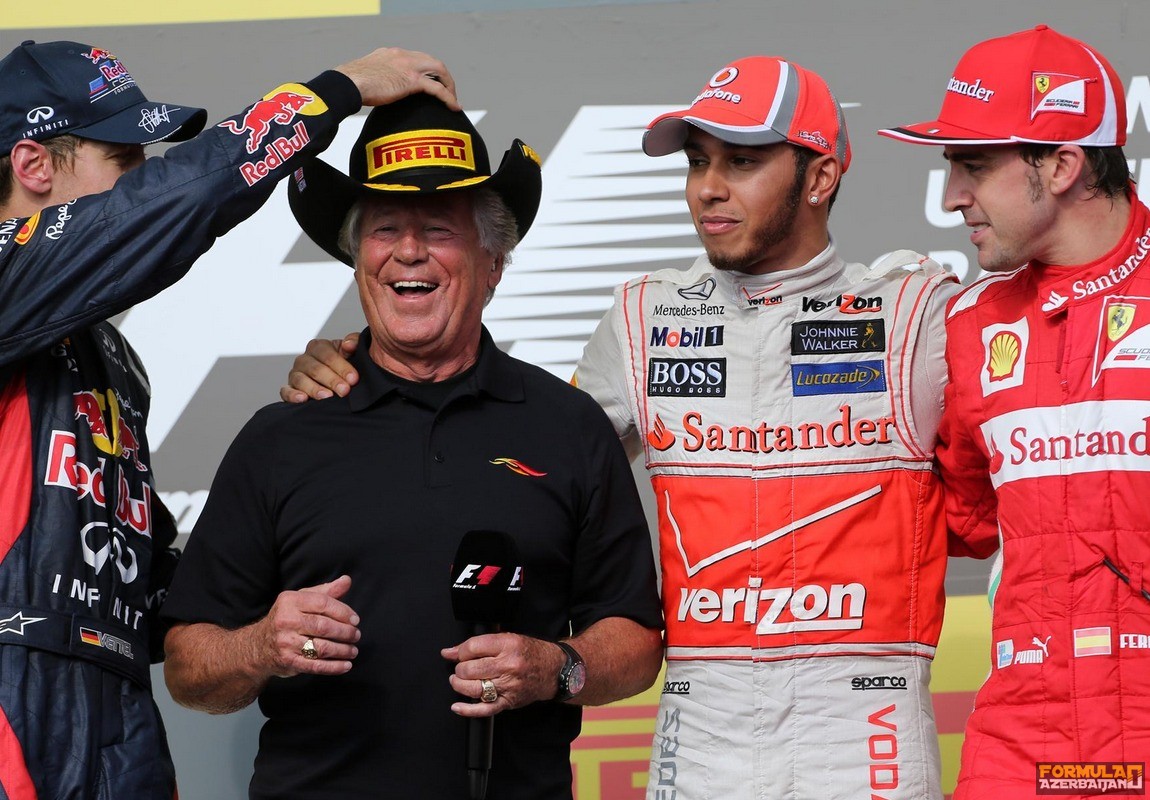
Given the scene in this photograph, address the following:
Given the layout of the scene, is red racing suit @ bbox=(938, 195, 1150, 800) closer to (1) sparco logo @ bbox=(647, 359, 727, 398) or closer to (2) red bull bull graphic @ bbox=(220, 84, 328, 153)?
(1) sparco logo @ bbox=(647, 359, 727, 398)

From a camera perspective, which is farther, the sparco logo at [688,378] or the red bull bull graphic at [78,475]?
the sparco logo at [688,378]

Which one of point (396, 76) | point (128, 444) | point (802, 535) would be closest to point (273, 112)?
point (396, 76)

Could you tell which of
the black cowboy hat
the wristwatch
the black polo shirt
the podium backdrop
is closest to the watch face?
the wristwatch

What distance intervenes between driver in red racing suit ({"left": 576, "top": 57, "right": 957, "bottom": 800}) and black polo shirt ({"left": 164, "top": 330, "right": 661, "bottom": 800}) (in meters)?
0.12

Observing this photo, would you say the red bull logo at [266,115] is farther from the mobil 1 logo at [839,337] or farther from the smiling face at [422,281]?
the mobil 1 logo at [839,337]

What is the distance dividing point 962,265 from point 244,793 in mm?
1973

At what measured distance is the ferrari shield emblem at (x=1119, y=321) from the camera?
208 cm

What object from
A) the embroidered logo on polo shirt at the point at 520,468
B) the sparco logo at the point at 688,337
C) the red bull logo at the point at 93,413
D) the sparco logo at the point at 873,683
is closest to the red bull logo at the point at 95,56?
the red bull logo at the point at 93,413

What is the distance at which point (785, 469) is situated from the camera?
2344 mm

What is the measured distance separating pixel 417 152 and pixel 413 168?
31 millimetres

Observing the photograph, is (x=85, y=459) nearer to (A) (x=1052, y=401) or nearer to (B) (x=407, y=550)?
(B) (x=407, y=550)

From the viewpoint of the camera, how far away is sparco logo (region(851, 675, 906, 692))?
2285 mm

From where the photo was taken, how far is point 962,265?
324cm

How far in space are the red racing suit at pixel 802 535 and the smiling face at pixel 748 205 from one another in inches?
2.0
